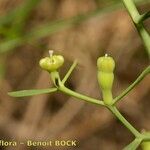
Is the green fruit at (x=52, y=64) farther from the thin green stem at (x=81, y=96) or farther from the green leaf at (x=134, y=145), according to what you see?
the green leaf at (x=134, y=145)

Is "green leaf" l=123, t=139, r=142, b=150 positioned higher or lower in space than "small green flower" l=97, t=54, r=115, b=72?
lower

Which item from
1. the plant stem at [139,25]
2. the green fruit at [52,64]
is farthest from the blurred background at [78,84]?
the plant stem at [139,25]

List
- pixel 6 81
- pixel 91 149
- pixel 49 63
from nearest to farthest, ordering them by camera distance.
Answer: pixel 49 63, pixel 91 149, pixel 6 81

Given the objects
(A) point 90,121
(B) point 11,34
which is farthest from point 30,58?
(B) point 11,34

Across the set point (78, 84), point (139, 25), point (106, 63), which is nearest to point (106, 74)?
point (106, 63)

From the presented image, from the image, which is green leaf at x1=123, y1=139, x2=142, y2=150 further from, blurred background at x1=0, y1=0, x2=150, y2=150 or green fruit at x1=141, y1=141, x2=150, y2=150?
blurred background at x1=0, y1=0, x2=150, y2=150

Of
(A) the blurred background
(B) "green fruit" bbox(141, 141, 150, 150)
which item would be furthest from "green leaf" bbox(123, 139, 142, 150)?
(A) the blurred background

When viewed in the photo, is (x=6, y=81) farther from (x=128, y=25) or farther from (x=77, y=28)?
(x=128, y=25)
